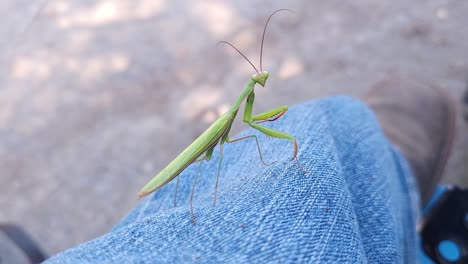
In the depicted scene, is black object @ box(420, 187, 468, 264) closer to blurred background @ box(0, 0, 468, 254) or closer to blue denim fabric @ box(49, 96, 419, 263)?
blue denim fabric @ box(49, 96, 419, 263)

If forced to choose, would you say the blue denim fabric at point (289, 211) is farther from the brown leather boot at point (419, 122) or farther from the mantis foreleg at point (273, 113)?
the brown leather boot at point (419, 122)

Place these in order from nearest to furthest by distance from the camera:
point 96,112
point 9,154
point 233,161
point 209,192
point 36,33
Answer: point 209,192 < point 233,161 < point 9,154 < point 96,112 < point 36,33

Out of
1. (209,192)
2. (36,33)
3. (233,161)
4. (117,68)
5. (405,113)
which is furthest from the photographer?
(36,33)

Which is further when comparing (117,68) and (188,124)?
(117,68)

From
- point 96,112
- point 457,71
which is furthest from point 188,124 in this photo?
point 457,71

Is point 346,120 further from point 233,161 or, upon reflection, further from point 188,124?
point 188,124

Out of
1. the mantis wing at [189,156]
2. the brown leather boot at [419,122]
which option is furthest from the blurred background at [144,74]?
the mantis wing at [189,156]

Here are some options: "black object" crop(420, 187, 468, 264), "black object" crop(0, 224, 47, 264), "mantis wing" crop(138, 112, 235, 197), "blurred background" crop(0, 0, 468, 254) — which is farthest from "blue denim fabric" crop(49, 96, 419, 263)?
"blurred background" crop(0, 0, 468, 254)
